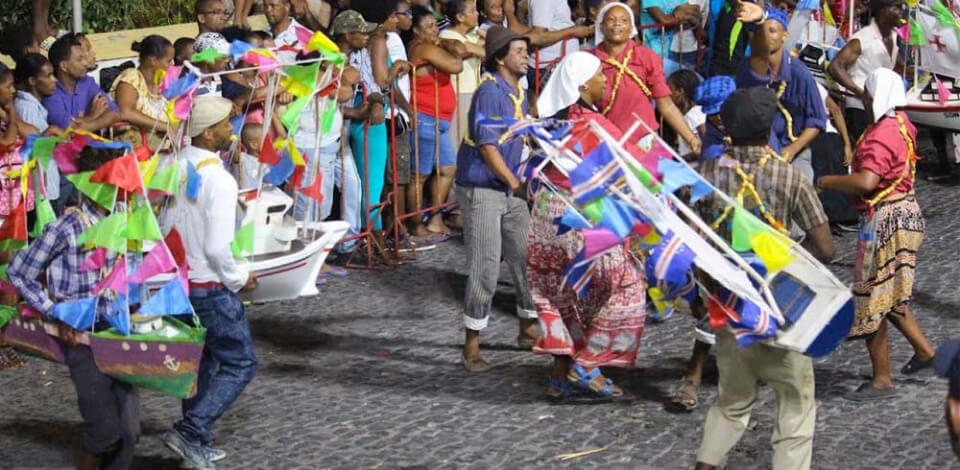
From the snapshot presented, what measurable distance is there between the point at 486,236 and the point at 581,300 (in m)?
0.88

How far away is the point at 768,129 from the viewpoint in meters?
7.68

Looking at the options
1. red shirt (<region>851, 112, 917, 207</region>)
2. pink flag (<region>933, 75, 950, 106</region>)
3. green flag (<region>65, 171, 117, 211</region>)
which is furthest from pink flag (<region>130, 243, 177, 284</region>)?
pink flag (<region>933, 75, 950, 106</region>)

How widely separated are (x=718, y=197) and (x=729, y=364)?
2.64 feet

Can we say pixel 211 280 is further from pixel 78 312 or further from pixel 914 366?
pixel 914 366

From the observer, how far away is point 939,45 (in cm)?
1312

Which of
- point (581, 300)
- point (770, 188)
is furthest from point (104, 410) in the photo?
point (770, 188)

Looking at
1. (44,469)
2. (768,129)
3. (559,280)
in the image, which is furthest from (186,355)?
(768,129)

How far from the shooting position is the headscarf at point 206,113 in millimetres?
7688

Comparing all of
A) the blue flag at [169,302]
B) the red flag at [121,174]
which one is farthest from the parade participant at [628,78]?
the red flag at [121,174]

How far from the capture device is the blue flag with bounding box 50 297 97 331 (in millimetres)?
7266

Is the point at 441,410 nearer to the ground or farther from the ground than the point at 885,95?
nearer to the ground

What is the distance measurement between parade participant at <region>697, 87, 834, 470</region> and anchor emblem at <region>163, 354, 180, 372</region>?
A: 240 centimetres

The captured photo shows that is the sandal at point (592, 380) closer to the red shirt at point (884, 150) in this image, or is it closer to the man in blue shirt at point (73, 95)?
the red shirt at point (884, 150)

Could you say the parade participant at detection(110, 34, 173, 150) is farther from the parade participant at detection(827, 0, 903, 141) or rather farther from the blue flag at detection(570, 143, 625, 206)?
the parade participant at detection(827, 0, 903, 141)
